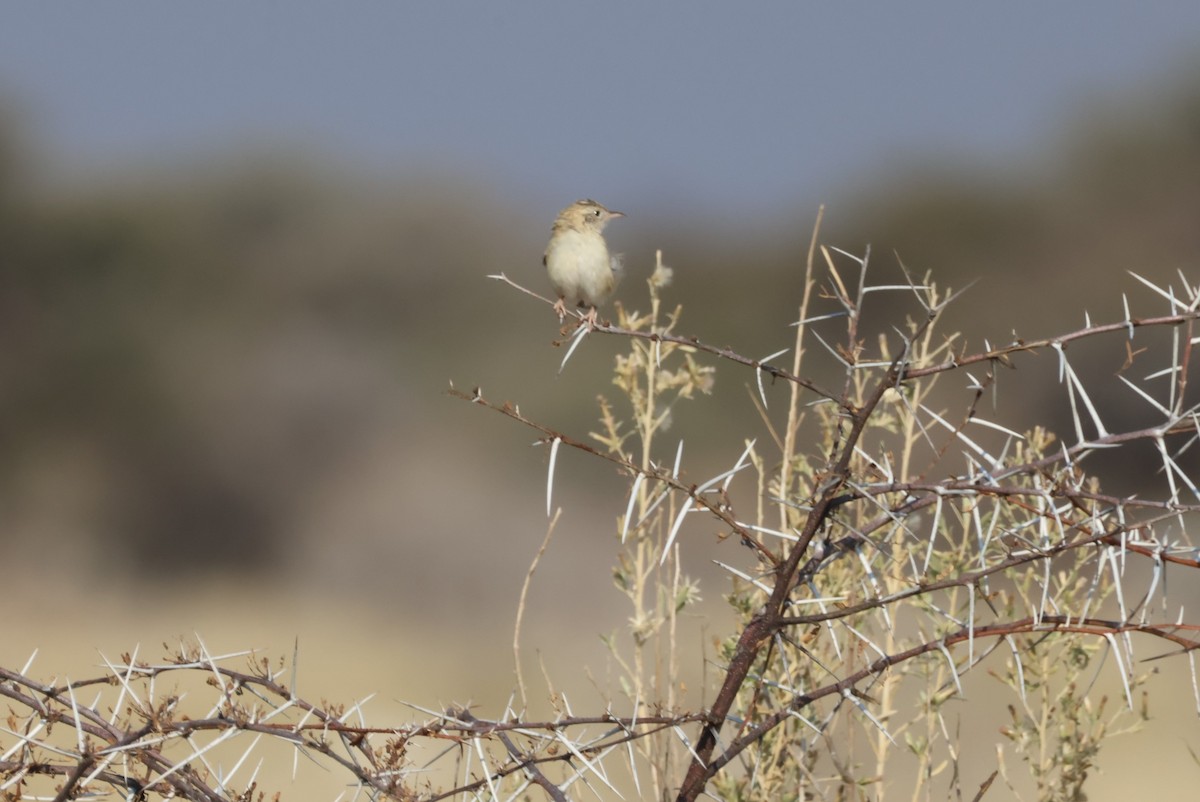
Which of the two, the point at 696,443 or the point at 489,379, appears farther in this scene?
the point at 489,379

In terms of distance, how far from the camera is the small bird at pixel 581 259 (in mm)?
4125

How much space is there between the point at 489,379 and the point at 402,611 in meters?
2.99

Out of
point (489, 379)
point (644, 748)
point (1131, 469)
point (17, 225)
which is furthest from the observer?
point (17, 225)

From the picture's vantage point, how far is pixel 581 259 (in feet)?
13.5

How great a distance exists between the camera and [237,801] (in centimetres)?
164

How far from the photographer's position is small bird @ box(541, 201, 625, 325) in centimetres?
412

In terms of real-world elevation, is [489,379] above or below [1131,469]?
above

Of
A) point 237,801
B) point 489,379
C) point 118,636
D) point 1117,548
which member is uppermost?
point 489,379

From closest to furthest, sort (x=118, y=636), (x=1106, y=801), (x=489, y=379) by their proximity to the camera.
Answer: (x=1106, y=801) → (x=118, y=636) → (x=489, y=379)

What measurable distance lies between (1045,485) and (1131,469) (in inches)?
431

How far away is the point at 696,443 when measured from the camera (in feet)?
48.3

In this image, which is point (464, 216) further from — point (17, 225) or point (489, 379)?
point (17, 225)

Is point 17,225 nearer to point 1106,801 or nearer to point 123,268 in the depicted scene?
point 123,268

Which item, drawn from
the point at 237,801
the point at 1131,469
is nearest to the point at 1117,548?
the point at 237,801
